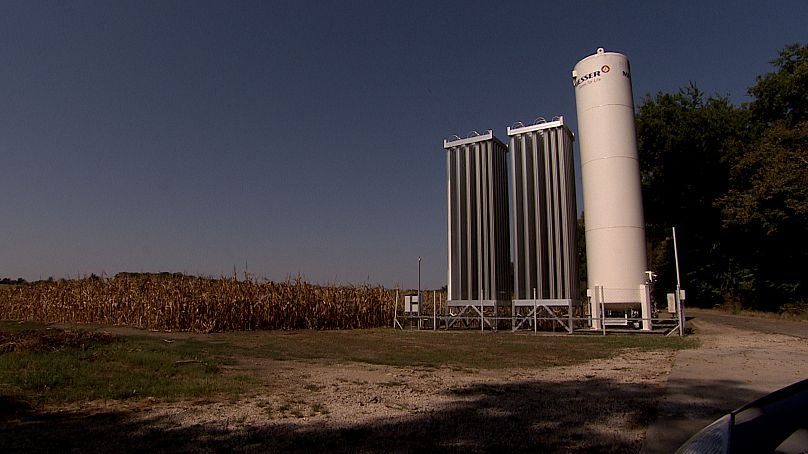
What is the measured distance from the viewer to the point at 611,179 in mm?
20797

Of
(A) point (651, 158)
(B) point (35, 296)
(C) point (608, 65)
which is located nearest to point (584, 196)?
(C) point (608, 65)

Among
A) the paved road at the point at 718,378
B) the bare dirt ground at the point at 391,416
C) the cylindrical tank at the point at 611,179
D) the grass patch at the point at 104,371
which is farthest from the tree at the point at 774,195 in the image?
the grass patch at the point at 104,371

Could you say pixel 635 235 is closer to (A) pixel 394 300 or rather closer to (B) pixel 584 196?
(B) pixel 584 196

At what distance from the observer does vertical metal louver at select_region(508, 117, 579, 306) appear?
22469 millimetres

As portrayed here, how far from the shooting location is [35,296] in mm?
30859

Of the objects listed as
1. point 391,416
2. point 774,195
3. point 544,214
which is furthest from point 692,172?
point 391,416

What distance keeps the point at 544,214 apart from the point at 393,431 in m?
18.9

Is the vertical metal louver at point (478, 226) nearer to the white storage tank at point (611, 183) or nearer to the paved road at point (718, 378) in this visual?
the white storage tank at point (611, 183)

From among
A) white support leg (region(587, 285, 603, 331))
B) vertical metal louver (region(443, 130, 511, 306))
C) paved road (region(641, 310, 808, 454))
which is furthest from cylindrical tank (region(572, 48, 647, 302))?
paved road (region(641, 310, 808, 454))

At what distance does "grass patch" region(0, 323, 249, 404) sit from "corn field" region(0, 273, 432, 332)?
744cm

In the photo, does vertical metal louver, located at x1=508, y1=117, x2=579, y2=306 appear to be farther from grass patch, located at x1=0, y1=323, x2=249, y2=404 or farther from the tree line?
grass patch, located at x1=0, y1=323, x2=249, y2=404

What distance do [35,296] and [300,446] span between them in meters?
32.7

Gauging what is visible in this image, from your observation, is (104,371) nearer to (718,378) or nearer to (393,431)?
(393,431)

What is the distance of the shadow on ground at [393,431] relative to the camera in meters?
5.06
